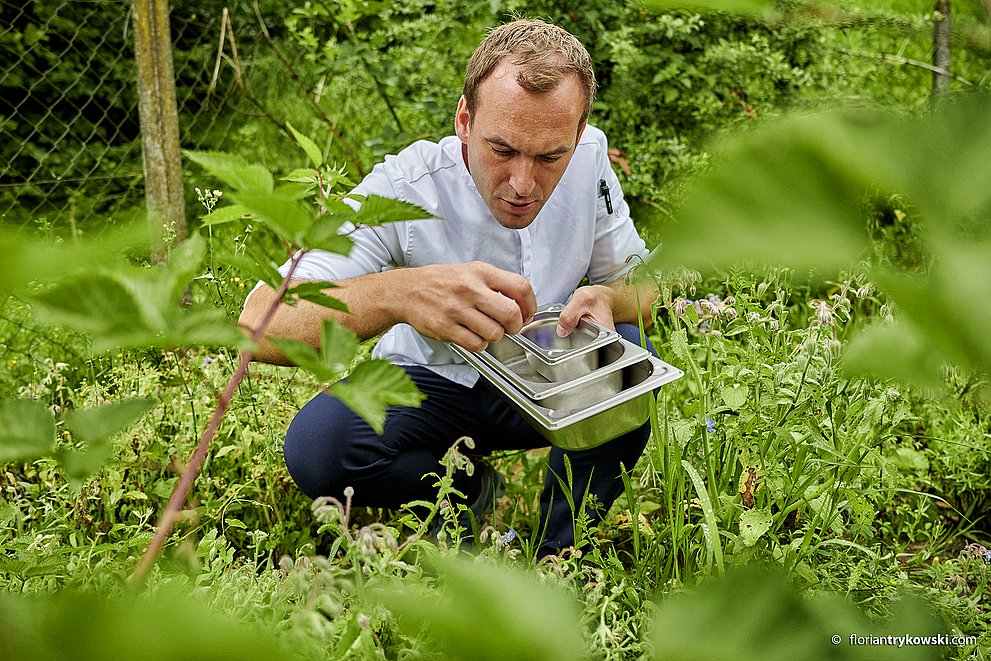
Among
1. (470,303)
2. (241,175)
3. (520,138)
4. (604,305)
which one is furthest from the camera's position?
(604,305)

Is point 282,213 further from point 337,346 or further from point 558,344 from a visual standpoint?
point 558,344

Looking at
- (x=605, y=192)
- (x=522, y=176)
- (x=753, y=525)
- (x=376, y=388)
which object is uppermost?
(x=376, y=388)

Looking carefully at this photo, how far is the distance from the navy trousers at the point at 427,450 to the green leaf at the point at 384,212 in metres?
1.19

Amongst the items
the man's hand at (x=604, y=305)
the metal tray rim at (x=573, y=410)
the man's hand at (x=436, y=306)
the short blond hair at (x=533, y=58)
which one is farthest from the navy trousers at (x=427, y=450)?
the short blond hair at (x=533, y=58)

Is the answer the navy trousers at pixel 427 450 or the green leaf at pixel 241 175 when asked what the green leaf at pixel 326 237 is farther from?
the navy trousers at pixel 427 450

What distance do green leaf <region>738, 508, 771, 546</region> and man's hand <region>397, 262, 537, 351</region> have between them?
1.60 ft

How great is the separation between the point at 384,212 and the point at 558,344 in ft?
3.87

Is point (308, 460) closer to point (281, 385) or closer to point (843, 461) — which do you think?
point (281, 385)

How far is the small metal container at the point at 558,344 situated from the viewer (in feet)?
4.86

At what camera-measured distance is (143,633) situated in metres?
0.22

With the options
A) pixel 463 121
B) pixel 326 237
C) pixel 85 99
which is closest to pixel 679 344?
pixel 463 121

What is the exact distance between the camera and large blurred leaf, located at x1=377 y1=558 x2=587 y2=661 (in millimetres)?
248

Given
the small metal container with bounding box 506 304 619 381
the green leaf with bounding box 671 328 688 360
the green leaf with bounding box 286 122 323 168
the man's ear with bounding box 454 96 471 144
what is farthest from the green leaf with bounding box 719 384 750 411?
the green leaf with bounding box 286 122 323 168

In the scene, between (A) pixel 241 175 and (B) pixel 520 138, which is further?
(B) pixel 520 138
